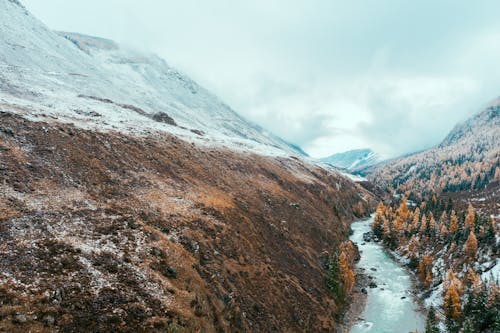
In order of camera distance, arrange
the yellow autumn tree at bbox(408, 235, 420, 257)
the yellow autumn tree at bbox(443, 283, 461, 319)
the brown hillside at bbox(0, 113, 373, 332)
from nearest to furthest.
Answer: the brown hillside at bbox(0, 113, 373, 332)
the yellow autumn tree at bbox(443, 283, 461, 319)
the yellow autumn tree at bbox(408, 235, 420, 257)

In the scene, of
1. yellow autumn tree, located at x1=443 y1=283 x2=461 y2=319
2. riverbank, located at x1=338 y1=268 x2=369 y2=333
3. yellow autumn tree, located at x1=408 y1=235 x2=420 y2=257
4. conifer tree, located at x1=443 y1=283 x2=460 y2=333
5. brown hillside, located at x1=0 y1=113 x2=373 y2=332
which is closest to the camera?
brown hillside, located at x1=0 y1=113 x2=373 y2=332

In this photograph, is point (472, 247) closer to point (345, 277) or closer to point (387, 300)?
point (387, 300)

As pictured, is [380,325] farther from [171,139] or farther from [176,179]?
[171,139]

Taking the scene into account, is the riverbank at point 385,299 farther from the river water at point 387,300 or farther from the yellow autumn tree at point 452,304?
the yellow autumn tree at point 452,304

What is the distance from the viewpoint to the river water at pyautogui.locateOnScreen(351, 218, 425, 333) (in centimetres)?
6603

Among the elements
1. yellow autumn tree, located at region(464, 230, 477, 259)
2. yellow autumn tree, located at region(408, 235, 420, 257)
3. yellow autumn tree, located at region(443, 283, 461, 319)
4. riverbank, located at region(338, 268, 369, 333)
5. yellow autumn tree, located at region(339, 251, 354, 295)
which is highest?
yellow autumn tree, located at region(464, 230, 477, 259)

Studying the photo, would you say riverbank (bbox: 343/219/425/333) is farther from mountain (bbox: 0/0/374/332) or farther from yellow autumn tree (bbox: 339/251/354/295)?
mountain (bbox: 0/0/374/332)

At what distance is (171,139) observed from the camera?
93062mm

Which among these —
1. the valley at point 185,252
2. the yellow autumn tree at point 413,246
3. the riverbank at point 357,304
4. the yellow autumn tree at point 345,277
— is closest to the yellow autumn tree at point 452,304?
the valley at point 185,252

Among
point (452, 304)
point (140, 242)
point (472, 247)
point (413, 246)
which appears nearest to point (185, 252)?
point (140, 242)

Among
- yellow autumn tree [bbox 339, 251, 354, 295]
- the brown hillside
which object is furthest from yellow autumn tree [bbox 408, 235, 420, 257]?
the brown hillside

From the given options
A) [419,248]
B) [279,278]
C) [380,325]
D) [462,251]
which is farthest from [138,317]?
[419,248]

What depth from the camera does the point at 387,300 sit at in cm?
7894

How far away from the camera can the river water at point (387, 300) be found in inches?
2599
